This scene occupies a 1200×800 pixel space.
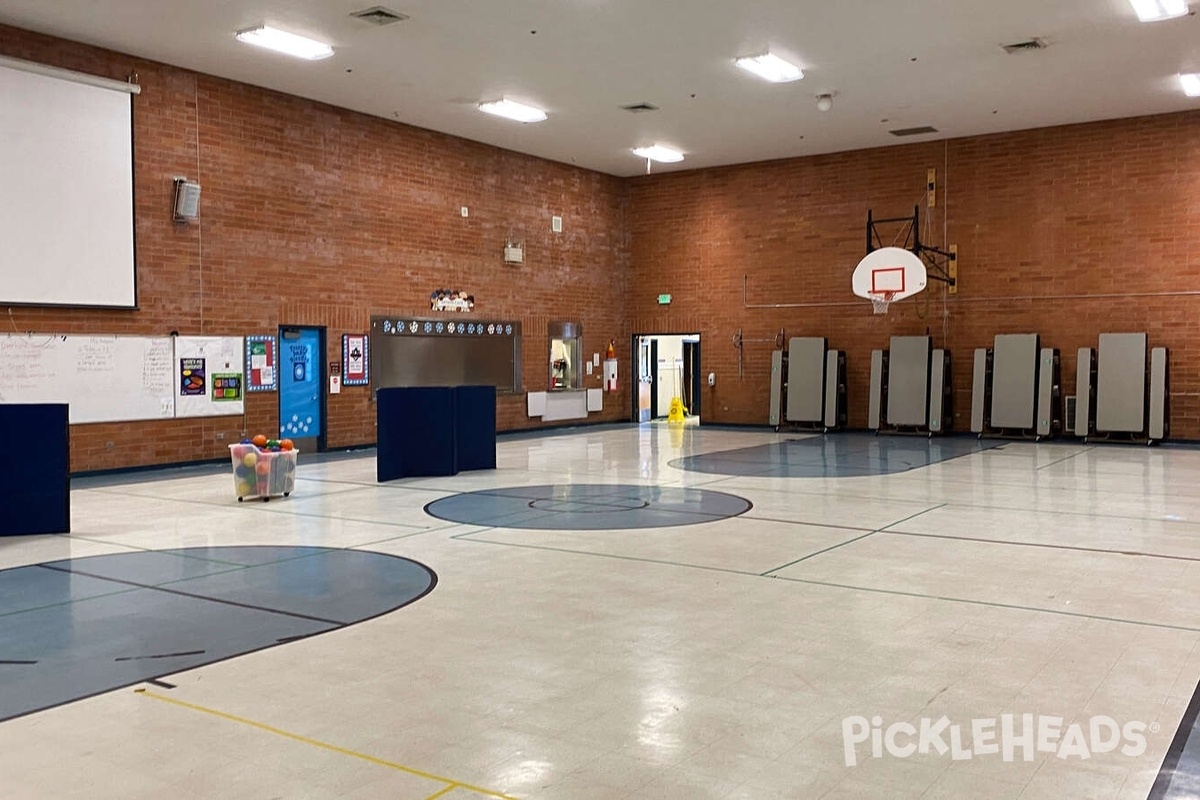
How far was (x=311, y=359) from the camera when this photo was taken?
538 inches

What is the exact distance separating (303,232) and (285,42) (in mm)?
3118

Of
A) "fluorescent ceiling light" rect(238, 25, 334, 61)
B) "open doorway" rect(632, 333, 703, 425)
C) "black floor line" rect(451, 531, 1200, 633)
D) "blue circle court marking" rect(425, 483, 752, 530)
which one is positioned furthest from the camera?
"open doorway" rect(632, 333, 703, 425)

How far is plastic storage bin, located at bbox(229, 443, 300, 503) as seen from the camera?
916 cm

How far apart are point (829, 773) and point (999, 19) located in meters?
9.49

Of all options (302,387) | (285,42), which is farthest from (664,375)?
(285,42)

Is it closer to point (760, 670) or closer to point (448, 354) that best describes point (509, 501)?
point (760, 670)

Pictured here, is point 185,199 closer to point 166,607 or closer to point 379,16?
point 379,16

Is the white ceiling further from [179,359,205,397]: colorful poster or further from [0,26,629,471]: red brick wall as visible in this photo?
[179,359,205,397]: colorful poster

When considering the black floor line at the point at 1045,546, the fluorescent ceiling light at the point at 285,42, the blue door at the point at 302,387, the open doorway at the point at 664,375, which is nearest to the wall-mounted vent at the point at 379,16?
the fluorescent ceiling light at the point at 285,42

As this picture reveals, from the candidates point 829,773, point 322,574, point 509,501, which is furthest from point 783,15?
point 829,773

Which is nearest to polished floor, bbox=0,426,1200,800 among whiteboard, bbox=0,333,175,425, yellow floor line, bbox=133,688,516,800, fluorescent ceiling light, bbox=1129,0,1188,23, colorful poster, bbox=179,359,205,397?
yellow floor line, bbox=133,688,516,800

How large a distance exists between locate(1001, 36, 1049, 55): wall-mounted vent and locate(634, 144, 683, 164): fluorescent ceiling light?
632 centimetres

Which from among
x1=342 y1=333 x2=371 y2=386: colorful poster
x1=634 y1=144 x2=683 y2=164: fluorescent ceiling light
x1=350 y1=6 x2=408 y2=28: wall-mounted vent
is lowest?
x1=342 y1=333 x2=371 y2=386: colorful poster

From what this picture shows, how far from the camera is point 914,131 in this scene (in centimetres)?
1544
